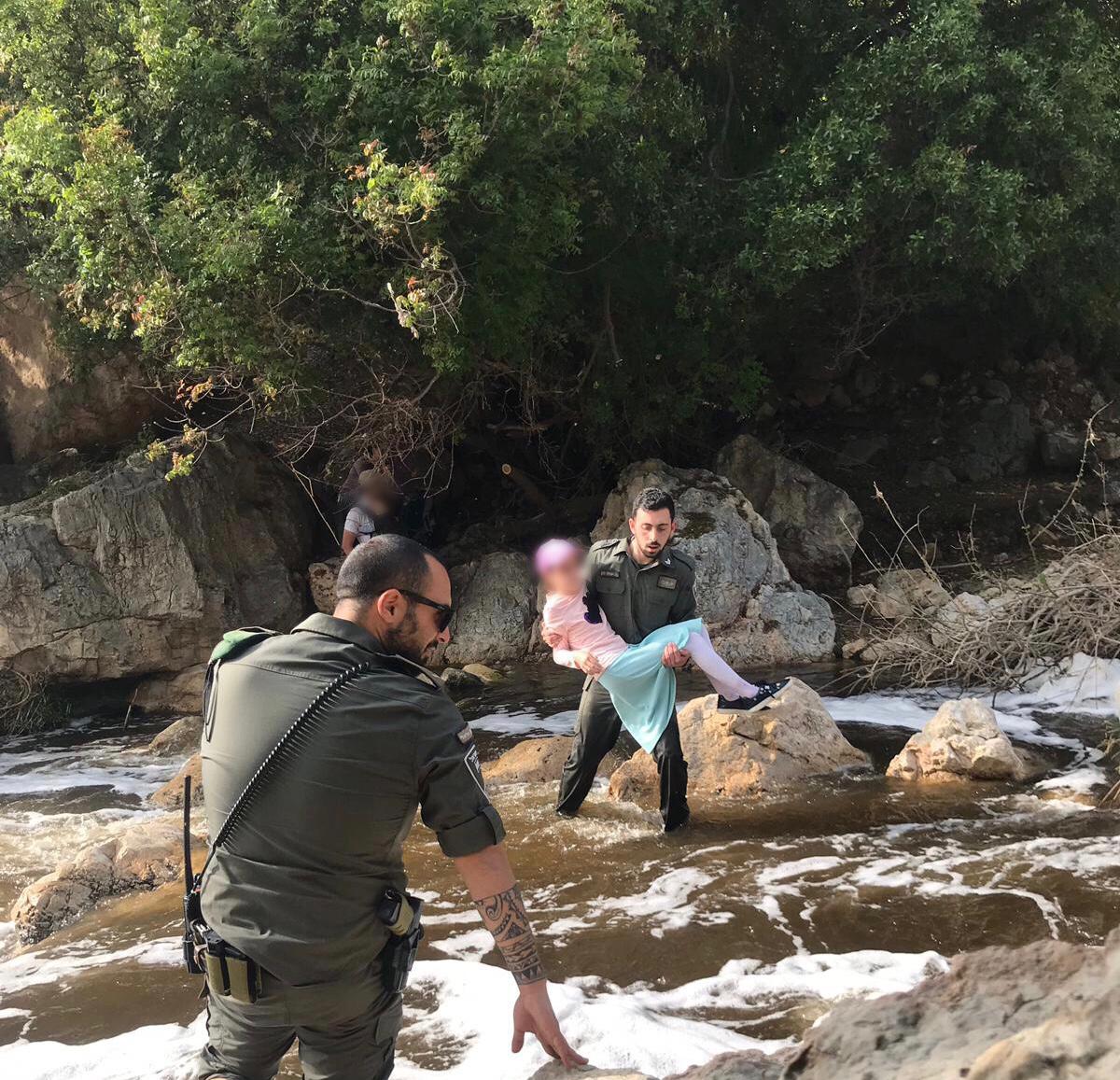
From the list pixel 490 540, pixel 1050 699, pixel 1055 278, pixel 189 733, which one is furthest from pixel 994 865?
pixel 1055 278

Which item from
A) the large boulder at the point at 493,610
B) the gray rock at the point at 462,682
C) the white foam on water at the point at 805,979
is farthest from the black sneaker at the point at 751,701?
the large boulder at the point at 493,610

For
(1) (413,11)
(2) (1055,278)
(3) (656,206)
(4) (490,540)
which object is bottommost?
(4) (490,540)

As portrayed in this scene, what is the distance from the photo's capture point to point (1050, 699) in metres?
7.41

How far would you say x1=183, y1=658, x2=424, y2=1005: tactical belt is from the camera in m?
2.04

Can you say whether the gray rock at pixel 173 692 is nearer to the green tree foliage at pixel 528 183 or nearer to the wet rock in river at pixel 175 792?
the green tree foliage at pixel 528 183

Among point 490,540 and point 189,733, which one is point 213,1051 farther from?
point 490,540

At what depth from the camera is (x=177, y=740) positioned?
8.68 m

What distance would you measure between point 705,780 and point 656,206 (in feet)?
21.2

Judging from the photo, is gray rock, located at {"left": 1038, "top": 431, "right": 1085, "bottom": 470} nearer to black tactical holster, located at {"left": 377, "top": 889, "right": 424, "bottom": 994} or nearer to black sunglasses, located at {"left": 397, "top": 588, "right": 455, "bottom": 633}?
black sunglasses, located at {"left": 397, "top": 588, "right": 455, "bottom": 633}

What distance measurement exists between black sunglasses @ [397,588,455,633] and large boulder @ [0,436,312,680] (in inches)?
332

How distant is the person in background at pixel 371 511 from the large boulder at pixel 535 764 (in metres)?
2.67

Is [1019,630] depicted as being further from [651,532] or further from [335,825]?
[335,825]

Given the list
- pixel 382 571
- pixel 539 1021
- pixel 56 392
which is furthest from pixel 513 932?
pixel 56 392

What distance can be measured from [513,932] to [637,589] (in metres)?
3.17
